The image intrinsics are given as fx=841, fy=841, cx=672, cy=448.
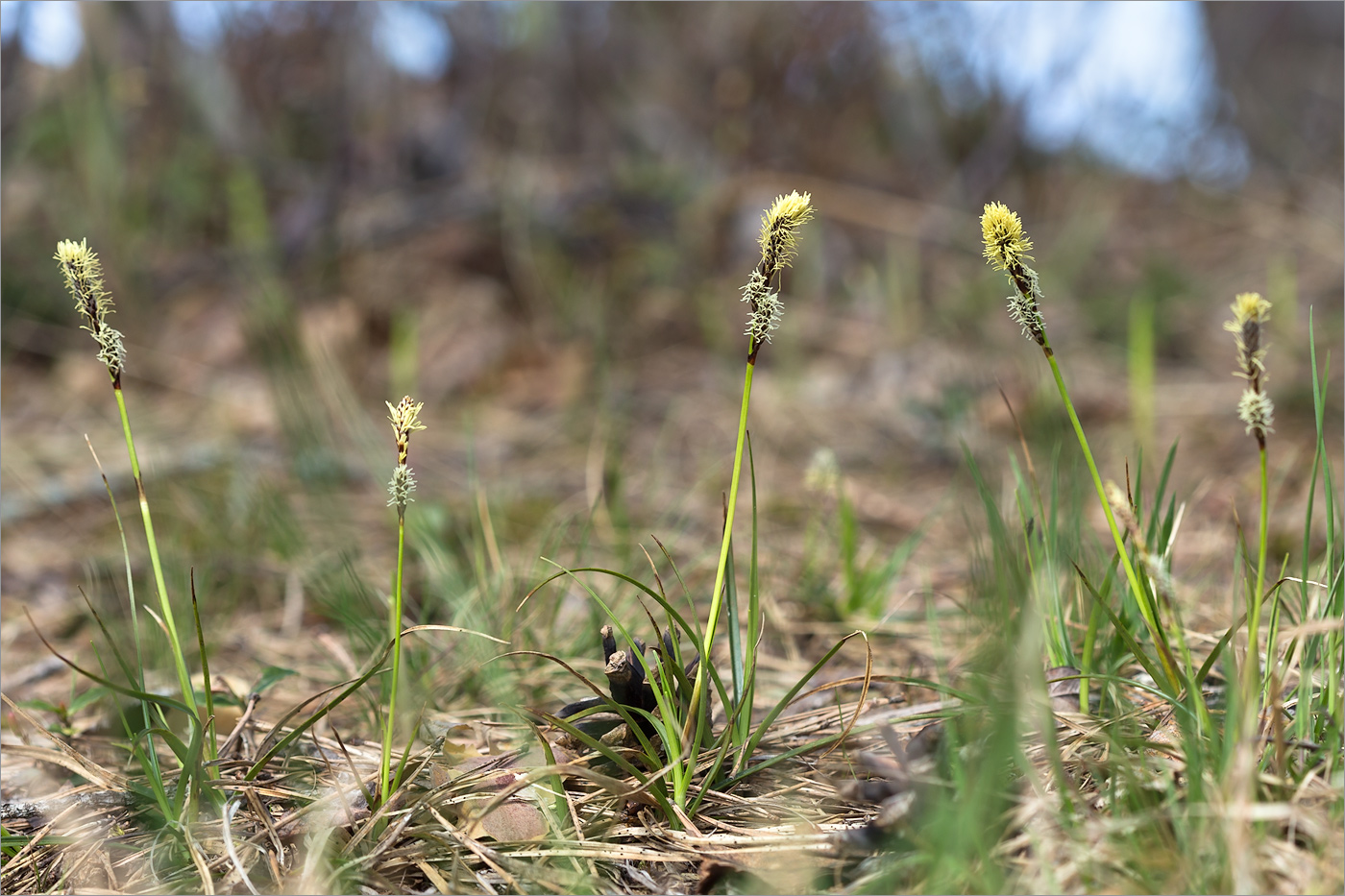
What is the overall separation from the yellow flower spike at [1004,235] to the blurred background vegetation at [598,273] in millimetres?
870

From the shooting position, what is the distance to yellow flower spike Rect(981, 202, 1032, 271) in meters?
0.80

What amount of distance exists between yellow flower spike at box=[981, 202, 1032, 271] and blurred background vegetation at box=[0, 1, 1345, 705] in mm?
870

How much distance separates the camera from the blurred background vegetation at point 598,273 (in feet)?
7.70

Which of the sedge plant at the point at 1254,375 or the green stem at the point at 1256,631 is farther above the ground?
the sedge plant at the point at 1254,375

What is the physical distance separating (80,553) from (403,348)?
5.46 feet

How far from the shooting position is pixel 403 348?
370 centimetres

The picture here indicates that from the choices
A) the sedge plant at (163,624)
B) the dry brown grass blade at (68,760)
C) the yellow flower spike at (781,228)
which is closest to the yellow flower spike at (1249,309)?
the yellow flower spike at (781,228)

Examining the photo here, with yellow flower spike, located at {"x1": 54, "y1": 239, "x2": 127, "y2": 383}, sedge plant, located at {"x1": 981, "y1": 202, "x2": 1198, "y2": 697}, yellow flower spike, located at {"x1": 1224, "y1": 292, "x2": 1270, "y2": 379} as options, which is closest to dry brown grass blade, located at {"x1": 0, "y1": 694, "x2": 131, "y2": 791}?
yellow flower spike, located at {"x1": 54, "y1": 239, "x2": 127, "y2": 383}

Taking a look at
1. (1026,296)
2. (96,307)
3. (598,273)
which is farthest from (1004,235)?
(598,273)

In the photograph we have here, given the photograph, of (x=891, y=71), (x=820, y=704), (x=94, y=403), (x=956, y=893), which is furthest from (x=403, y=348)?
(x=891, y=71)

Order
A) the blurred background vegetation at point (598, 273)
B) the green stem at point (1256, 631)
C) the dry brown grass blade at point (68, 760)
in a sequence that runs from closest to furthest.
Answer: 1. the green stem at point (1256, 631)
2. the dry brown grass blade at point (68, 760)
3. the blurred background vegetation at point (598, 273)

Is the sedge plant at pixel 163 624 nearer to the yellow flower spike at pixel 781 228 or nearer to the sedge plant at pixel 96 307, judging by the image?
the sedge plant at pixel 96 307

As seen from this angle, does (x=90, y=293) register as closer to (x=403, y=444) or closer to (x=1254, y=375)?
(x=403, y=444)

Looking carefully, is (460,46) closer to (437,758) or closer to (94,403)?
(94,403)
